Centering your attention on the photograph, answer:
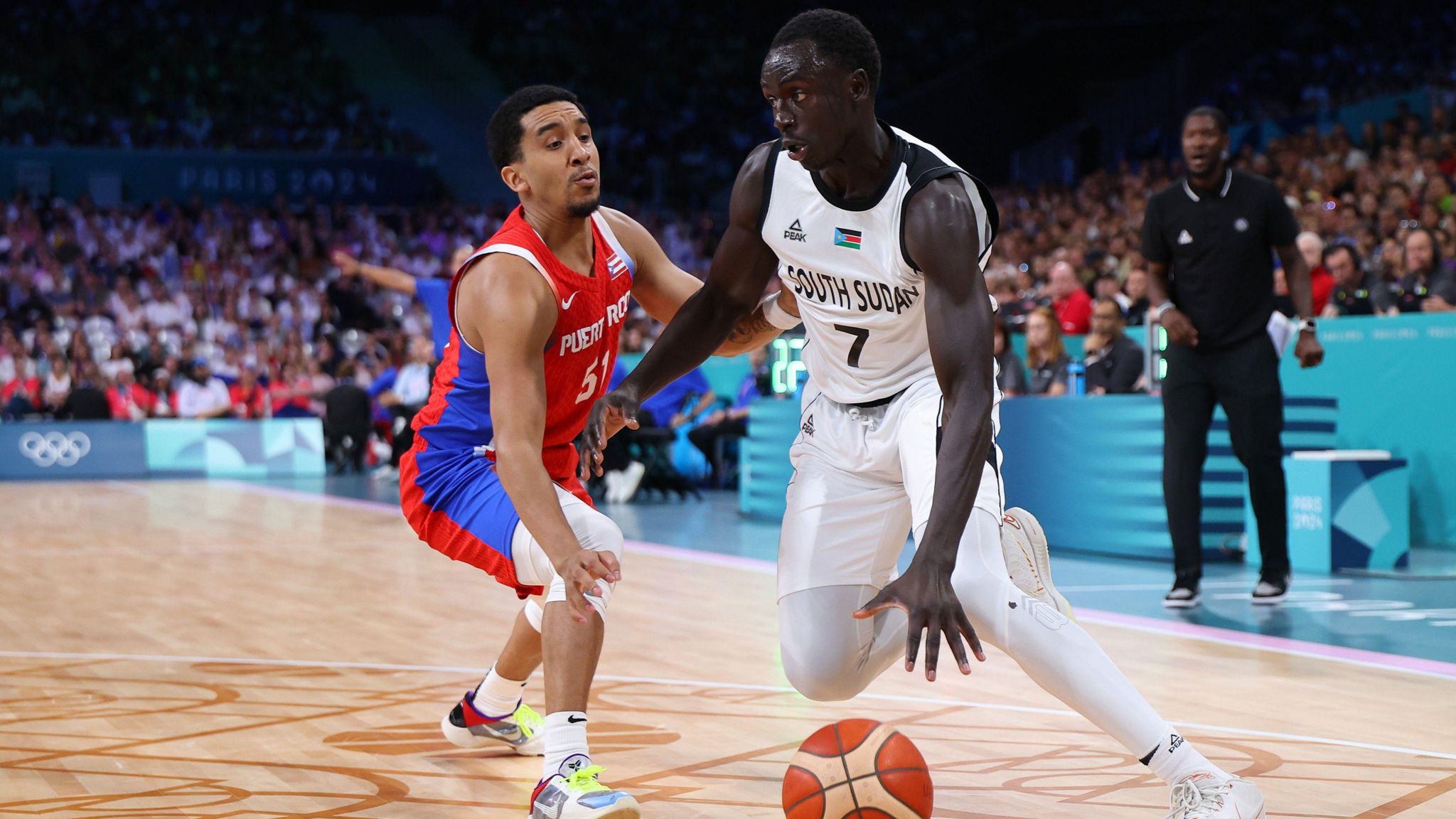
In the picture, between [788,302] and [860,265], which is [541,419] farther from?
[860,265]

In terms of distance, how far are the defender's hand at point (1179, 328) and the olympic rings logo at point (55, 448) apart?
14.9 metres

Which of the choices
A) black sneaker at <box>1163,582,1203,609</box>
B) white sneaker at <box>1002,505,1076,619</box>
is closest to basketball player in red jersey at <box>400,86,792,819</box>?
white sneaker at <box>1002,505,1076,619</box>

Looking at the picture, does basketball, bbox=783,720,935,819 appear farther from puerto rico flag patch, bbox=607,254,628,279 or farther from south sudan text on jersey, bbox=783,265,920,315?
puerto rico flag patch, bbox=607,254,628,279

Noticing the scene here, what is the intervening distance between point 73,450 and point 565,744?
16.2 m

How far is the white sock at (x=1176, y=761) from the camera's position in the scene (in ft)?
9.96

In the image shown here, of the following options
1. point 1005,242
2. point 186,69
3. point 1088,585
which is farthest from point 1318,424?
point 186,69

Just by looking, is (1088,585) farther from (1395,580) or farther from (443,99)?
(443,99)

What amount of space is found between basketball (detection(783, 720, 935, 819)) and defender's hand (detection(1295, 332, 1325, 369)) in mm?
4017

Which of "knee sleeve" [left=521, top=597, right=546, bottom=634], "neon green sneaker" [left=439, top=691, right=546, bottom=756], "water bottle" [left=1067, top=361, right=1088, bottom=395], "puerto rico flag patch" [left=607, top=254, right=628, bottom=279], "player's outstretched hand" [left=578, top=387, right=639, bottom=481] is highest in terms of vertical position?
"puerto rico flag patch" [left=607, top=254, right=628, bottom=279]

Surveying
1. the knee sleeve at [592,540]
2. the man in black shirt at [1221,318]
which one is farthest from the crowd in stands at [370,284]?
the knee sleeve at [592,540]

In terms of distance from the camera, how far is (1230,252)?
646cm

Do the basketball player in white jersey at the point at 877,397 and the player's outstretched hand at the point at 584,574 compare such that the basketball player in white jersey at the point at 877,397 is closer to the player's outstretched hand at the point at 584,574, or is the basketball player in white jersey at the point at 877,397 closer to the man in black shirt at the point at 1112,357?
the player's outstretched hand at the point at 584,574

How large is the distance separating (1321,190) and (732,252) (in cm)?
1174

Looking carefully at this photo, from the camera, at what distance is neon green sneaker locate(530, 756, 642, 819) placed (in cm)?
338
